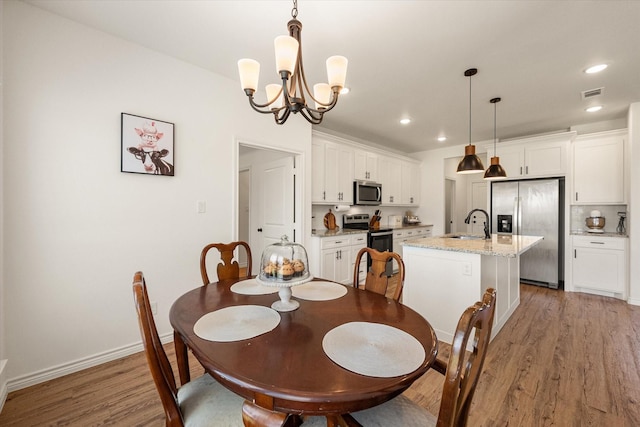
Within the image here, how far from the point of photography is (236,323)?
4.04ft

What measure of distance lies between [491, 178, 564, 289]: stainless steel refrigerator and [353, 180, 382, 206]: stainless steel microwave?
2.01 meters

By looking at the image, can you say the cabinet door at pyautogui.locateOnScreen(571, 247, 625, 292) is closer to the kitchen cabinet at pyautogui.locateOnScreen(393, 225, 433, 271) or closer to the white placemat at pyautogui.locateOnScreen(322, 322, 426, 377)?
the kitchen cabinet at pyautogui.locateOnScreen(393, 225, 433, 271)

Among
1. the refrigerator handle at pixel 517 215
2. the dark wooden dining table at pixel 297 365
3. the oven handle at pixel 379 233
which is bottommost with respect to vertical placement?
the dark wooden dining table at pixel 297 365

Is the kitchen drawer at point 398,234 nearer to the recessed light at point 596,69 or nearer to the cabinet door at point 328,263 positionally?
the cabinet door at point 328,263

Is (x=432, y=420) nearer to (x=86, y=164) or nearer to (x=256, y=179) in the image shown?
(x=86, y=164)

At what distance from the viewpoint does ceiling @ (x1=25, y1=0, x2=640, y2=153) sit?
185cm

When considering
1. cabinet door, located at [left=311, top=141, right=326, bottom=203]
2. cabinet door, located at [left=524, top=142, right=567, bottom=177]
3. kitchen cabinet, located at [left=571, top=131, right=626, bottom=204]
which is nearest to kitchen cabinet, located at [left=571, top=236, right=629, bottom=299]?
kitchen cabinet, located at [left=571, top=131, right=626, bottom=204]

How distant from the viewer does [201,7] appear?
6.07ft

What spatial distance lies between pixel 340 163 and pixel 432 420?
3.66 metres

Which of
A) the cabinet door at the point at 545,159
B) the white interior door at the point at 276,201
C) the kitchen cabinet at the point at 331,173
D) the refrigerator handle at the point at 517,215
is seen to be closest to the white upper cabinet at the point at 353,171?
the kitchen cabinet at the point at 331,173

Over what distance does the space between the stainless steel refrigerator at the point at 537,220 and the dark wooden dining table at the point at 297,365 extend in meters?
4.12

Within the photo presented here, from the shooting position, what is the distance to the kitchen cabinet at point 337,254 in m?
3.72

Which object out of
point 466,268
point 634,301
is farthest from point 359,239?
point 634,301

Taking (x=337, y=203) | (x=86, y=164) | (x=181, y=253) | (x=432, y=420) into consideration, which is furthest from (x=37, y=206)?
(x=337, y=203)
